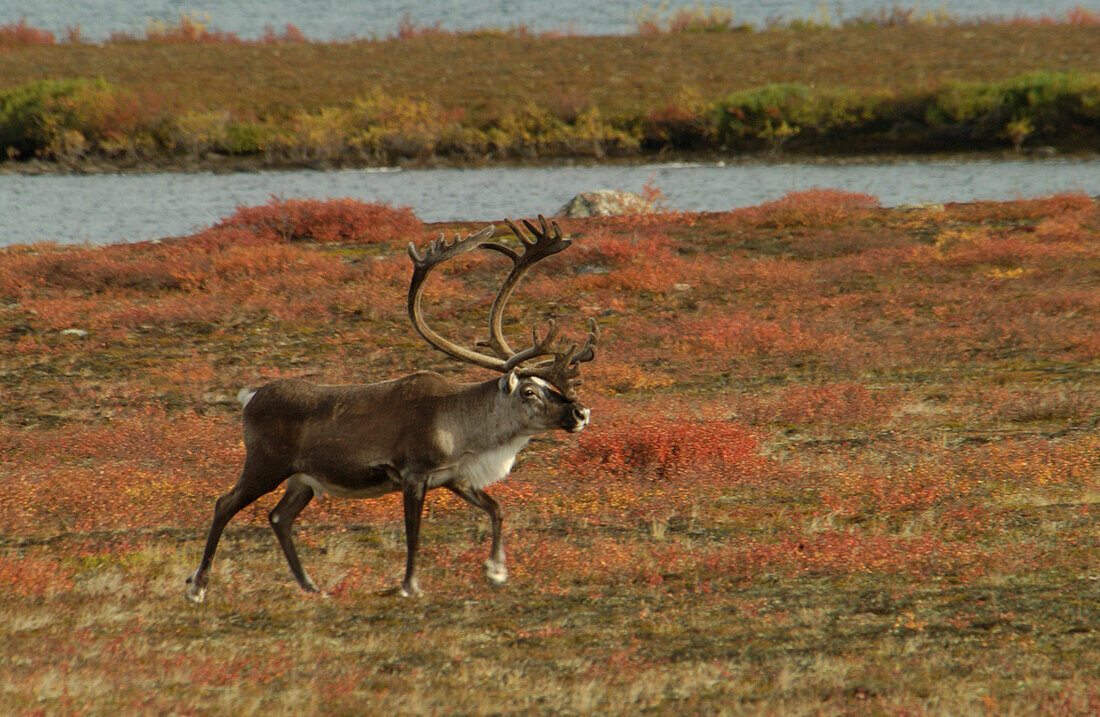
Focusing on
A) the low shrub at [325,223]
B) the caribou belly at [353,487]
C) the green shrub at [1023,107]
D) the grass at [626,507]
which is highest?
the green shrub at [1023,107]

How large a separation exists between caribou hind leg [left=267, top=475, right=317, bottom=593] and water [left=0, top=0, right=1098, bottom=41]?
8071cm

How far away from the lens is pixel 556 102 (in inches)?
2229

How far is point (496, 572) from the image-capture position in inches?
362

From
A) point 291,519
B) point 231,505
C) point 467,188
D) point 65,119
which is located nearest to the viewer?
point 231,505

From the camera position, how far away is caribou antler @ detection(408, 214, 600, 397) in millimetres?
8898

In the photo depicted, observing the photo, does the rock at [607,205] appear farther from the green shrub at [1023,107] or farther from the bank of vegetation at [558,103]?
the green shrub at [1023,107]

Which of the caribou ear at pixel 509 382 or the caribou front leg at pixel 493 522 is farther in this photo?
the caribou front leg at pixel 493 522

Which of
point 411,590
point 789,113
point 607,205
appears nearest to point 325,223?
point 607,205

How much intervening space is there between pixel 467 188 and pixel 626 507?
34.0m

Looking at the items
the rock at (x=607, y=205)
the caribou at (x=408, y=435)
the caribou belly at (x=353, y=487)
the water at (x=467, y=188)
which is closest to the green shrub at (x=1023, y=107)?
the water at (x=467, y=188)

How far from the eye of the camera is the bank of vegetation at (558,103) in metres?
52.0

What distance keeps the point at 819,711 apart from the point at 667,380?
1047 centimetres

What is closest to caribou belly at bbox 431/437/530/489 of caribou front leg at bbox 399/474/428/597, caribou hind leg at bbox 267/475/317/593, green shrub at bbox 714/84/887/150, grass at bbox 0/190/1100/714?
caribou front leg at bbox 399/474/428/597

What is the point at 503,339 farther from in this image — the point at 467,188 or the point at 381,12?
the point at 381,12
